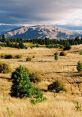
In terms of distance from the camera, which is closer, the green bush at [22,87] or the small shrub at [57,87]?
the green bush at [22,87]

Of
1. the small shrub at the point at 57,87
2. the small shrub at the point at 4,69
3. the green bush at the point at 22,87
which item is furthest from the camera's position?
the small shrub at the point at 4,69

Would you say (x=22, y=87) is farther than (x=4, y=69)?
No

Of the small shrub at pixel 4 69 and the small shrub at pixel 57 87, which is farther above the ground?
the small shrub at pixel 4 69

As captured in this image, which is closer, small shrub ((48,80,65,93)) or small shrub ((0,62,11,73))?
small shrub ((48,80,65,93))

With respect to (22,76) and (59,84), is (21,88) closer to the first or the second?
(22,76)

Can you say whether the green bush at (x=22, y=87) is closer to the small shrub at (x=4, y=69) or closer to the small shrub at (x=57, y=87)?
the small shrub at (x=57, y=87)

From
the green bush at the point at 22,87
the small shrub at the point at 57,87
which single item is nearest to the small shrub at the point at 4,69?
the small shrub at the point at 57,87

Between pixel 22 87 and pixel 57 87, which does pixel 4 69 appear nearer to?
pixel 57 87

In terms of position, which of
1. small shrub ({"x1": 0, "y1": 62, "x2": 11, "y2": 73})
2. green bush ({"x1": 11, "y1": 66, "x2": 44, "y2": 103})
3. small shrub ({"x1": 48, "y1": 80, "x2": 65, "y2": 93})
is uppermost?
green bush ({"x1": 11, "y1": 66, "x2": 44, "y2": 103})

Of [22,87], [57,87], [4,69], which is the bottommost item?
[57,87]

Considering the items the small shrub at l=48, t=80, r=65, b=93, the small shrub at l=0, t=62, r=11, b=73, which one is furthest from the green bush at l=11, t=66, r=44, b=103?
the small shrub at l=0, t=62, r=11, b=73

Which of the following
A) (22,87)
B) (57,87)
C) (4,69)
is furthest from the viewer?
(4,69)

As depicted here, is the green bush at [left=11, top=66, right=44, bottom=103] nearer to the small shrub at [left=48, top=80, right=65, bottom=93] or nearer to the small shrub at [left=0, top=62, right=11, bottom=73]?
the small shrub at [left=48, top=80, right=65, bottom=93]

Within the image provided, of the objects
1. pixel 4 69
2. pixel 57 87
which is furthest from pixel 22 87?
pixel 4 69
